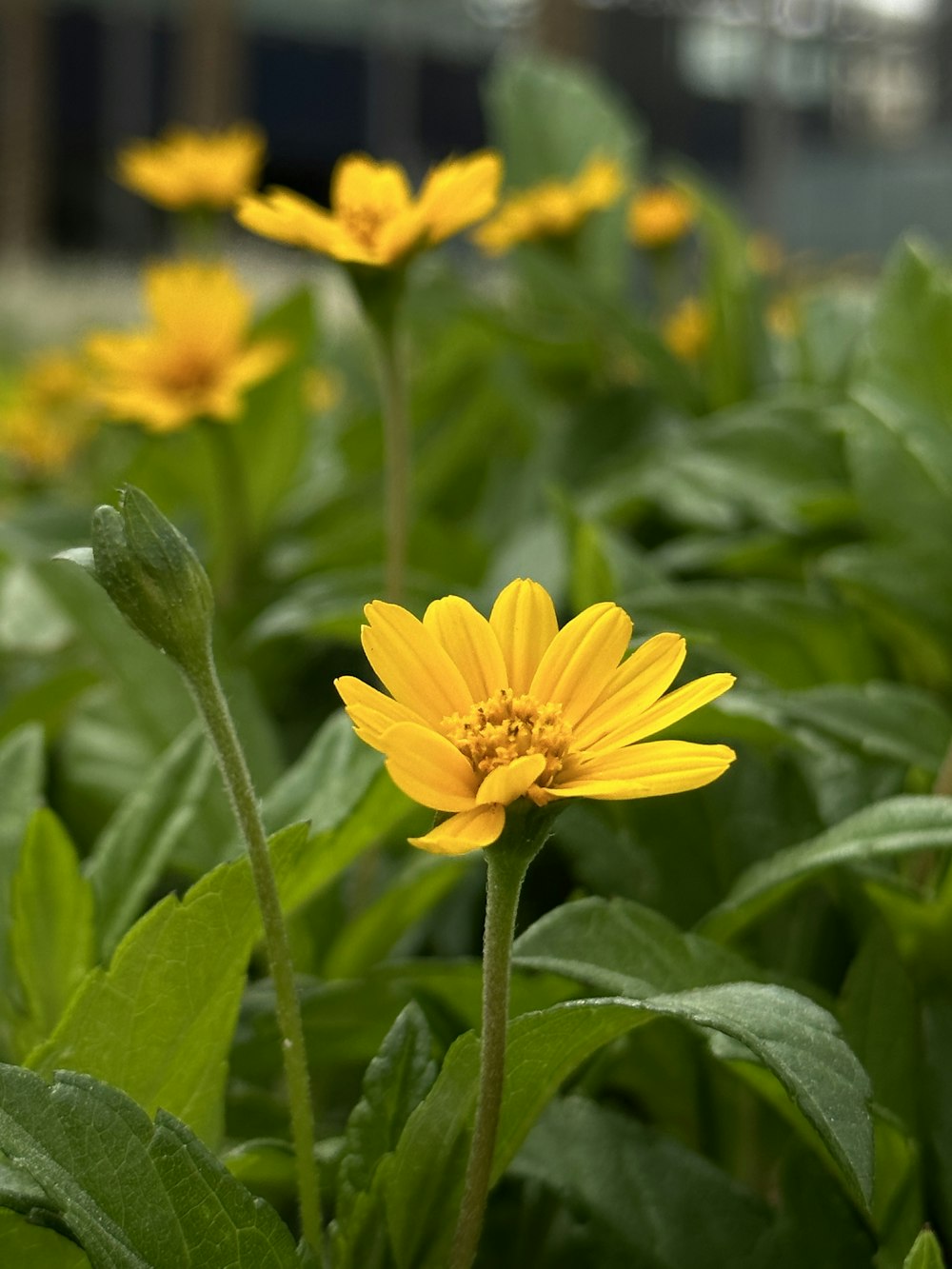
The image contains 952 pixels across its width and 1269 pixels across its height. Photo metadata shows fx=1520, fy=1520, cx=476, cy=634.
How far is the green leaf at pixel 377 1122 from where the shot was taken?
511 mm

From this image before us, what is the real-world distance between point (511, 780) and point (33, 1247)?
0.22m

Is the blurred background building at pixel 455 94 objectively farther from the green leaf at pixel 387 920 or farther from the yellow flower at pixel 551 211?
the green leaf at pixel 387 920

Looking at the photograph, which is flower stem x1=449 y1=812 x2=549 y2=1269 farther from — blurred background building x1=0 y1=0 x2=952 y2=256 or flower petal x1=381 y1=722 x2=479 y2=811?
blurred background building x1=0 y1=0 x2=952 y2=256

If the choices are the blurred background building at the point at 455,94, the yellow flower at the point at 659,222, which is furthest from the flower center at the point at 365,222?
the blurred background building at the point at 455,94

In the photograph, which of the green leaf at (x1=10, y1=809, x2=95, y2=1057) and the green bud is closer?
the green bud

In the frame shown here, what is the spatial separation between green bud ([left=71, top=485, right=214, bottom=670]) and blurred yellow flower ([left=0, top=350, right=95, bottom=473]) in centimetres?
112

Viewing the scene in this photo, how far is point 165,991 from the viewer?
0.52m

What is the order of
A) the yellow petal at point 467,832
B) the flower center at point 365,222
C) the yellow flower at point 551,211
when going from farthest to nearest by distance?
1. the yellow flower at point 551,211
2. the flower center at point 365,222
3. the yellow petal at point 467,832

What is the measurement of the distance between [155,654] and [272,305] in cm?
47

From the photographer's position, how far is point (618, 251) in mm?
1492

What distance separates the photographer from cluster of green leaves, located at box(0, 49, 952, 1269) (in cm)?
48

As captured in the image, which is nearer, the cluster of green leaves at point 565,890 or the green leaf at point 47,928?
the cluster of green leaves at point 565,890

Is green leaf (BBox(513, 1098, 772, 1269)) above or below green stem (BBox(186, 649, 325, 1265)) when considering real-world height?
below

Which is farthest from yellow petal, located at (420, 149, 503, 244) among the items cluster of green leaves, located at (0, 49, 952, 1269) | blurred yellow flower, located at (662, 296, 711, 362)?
blurred yellow flower, located at (662, 296, 711, 362)
